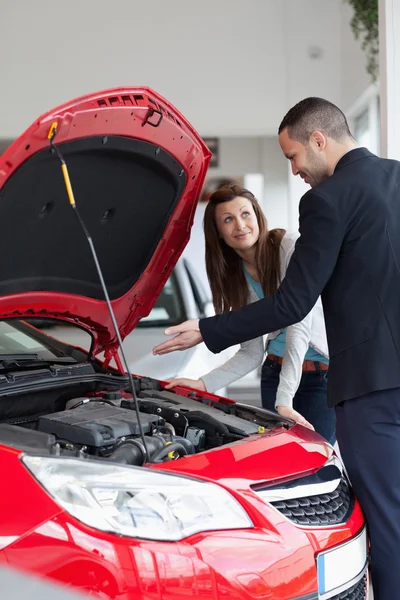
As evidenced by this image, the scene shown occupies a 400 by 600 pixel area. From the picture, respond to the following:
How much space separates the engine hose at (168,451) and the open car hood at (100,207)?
72cm

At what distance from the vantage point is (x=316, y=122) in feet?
7.13

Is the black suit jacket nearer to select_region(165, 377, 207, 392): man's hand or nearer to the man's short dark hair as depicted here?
the man's short dark hair

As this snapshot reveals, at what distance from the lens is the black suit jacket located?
2020mm

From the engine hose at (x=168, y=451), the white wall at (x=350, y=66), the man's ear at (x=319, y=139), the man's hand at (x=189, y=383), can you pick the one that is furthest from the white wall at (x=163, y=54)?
the engine hose at (x=168, y=451)

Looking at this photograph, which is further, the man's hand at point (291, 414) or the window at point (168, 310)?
the window at point (168, 310)

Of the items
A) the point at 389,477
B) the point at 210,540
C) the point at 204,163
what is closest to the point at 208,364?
the point at 204,163

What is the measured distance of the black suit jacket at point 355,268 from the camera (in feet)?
6.63

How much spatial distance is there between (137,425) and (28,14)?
527 centimetres

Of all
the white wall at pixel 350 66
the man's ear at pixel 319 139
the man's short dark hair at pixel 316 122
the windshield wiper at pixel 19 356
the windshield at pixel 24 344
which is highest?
the white wall at pixel 350 66

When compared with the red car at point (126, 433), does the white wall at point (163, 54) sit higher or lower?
higher

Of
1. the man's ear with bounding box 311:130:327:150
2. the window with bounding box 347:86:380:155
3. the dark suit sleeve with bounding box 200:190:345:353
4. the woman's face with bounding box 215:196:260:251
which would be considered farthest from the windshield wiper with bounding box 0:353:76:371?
the window with bounding box 347:86:380:155

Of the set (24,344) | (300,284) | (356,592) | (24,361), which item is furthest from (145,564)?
(24,344)

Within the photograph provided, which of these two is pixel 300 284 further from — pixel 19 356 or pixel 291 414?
pixel 19 356

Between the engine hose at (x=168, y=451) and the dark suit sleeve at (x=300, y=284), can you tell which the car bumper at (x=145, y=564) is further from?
the dark suit sleeve at (x=300, y=284)
